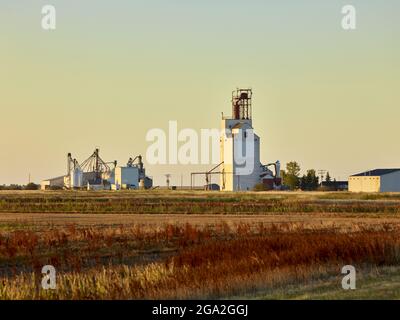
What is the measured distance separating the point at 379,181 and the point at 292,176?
77.5ft

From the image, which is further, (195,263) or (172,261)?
(172,261)

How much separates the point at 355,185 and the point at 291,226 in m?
88.8

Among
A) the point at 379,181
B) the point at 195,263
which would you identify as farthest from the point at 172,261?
the point at 379,181

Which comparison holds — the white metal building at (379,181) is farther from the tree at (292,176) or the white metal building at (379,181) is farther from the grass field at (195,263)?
the grass field at (195,263)

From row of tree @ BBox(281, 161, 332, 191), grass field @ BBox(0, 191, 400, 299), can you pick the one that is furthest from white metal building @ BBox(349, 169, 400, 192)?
grass field @ BBox(0, 191, 400, 299)

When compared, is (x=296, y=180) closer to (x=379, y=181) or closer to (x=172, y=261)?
(x=379, y=181)

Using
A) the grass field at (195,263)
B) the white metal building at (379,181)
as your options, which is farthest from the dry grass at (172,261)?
the white metal building at (379,181)

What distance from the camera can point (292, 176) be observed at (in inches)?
5704

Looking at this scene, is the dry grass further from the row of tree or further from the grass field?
the row of tree

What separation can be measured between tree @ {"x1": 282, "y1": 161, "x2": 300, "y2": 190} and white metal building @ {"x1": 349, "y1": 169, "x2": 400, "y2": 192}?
1707 cm

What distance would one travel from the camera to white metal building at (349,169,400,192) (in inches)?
4867
